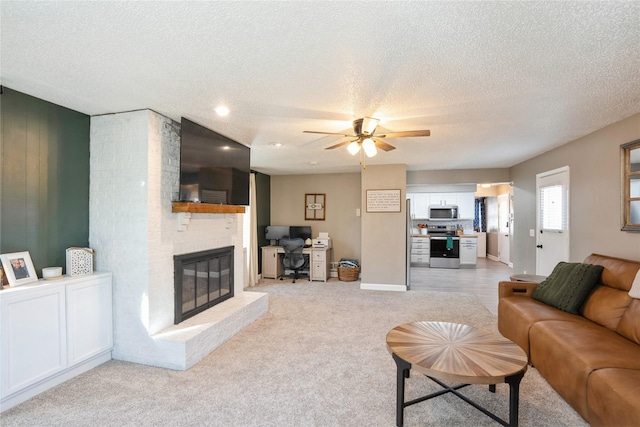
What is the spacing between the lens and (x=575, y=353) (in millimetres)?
2021

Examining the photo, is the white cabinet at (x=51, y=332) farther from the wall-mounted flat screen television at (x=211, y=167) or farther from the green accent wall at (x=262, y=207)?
the green accent wall at (x=262, y=207)

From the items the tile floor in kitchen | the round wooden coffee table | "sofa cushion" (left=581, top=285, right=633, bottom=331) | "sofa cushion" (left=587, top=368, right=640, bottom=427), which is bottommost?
the tile floor in kitchen

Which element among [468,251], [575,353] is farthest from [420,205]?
[575,353]

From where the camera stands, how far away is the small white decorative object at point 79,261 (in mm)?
2646

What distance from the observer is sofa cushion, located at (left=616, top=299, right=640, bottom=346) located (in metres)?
2.21

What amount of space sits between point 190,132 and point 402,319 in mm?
3245

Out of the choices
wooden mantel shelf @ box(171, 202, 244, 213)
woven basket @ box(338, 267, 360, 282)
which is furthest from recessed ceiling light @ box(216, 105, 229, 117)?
woven basket @ box(338, 267, 360, 282)

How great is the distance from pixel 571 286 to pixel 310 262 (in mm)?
4270

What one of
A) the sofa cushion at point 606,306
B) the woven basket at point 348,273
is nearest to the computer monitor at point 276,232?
the woven basket at point 348,273

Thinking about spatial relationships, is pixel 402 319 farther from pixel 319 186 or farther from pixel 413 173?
pixel 319 186

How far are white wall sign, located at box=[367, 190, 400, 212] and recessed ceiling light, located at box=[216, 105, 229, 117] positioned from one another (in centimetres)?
329

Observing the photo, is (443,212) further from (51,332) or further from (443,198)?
(51,332)

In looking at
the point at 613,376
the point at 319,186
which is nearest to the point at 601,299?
the point at 613,376

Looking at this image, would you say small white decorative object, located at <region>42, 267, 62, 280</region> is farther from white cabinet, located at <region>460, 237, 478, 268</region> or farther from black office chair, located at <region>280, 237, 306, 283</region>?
white cabinet, located at <region>460, 237, 478, 268</region>
